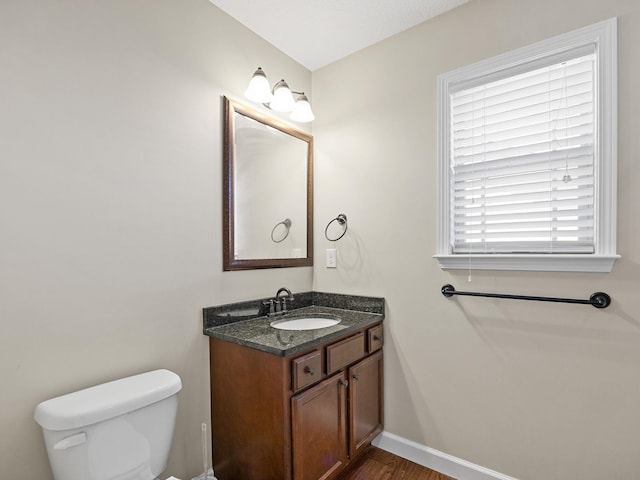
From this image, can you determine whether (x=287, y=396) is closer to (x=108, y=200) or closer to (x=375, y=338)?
(x=375, y=338)

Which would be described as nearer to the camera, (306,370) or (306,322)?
(306,370)

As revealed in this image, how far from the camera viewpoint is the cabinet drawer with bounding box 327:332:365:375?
158 centimetres

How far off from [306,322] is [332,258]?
492mm

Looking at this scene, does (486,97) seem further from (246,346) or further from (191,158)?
(246,346)

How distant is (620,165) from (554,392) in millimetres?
1033

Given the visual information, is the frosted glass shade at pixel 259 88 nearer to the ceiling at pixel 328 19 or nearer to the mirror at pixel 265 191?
the mirror at pixel 265 191

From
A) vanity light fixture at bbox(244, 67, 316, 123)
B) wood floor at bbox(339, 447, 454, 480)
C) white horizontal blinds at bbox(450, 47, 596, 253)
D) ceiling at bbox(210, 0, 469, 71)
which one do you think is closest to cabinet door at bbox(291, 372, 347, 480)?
wood floor at bbox(339, 447, 454, 480)

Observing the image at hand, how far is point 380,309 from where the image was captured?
2.01 meters

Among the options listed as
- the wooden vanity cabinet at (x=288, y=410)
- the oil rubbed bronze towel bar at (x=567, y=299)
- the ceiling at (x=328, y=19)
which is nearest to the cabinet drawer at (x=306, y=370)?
the wooden vanity cabinet at (x=288, y=410)

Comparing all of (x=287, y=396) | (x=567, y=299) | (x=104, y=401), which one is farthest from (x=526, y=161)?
(x=104, y=401)

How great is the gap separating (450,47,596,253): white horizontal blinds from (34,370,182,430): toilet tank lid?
1.54m

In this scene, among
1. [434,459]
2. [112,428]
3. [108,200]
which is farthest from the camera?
[434,459]

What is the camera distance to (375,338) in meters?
1.93

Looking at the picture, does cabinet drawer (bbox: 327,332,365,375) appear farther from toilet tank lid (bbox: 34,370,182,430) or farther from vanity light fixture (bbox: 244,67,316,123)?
vanity light fixture (bbox: 244,67,316,123)
